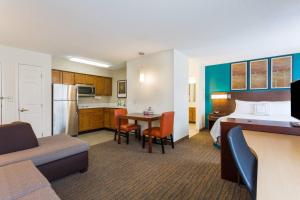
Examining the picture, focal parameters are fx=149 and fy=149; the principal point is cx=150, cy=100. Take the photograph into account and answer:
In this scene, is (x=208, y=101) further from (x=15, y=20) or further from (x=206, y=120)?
(x=15, y=20)

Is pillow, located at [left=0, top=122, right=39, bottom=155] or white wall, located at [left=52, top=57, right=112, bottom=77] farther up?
white wall, located at [left=52, top=57, right=112, bottom=77]

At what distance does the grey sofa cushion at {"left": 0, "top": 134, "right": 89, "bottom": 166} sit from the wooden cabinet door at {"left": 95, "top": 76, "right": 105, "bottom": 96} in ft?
10.5

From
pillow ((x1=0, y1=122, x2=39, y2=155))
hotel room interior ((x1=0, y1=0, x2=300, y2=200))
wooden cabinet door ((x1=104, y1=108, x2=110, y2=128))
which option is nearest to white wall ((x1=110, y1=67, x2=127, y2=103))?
hotel room interior ((x1=0, y1=0, x2=300, y2=200))

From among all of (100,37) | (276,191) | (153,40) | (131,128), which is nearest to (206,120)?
(131,128)

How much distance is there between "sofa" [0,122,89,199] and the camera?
1.95 m

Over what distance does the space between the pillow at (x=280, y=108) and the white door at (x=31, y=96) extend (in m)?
6.24

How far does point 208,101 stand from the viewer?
18.4 feet

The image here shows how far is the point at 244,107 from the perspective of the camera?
4.39m

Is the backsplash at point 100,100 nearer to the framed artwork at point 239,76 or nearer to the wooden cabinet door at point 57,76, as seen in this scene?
the wooden cabinet door at point 57,76

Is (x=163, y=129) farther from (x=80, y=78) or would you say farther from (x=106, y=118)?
(x=80, y=78)

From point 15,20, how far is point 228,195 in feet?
13.2

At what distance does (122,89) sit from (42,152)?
402cm


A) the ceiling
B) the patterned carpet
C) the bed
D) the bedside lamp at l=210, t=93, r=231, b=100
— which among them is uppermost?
the ceiling

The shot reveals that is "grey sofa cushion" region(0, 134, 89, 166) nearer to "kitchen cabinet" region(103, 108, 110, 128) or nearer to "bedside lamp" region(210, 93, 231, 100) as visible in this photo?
"kitchen cabinet" region(103, 108, 110, 128)
